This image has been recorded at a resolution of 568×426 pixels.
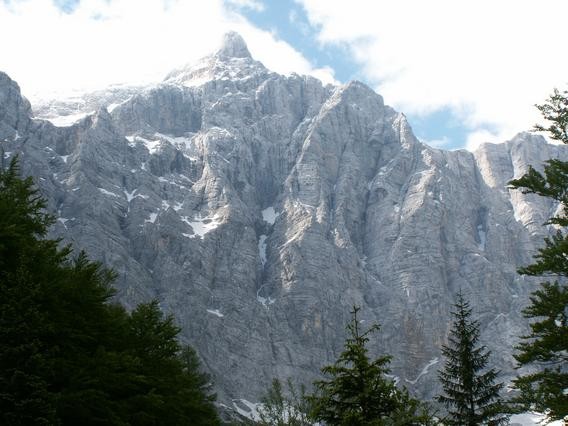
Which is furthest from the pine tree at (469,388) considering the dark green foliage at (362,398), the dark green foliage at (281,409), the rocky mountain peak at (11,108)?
the rocky mountain peak at (11,108)

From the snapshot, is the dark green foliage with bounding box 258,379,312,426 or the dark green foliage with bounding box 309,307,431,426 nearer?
the dark green foliage with bounding box 309,307,431,426

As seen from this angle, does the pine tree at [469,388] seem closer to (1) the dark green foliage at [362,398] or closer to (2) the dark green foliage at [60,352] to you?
(1) the dark green foliage at [362,398]

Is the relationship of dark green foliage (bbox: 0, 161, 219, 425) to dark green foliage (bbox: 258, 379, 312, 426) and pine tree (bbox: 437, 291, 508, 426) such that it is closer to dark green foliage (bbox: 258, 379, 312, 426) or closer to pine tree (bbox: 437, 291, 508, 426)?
pine tree (bbox: 437, 291, 508, 426)

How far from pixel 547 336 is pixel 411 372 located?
517ft

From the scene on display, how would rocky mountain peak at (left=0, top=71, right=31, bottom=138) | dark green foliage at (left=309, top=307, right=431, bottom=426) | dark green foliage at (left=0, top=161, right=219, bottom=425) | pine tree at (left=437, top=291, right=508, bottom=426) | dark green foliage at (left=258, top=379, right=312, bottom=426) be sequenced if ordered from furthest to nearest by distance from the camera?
rocky mountain peak at (left=0, top=71, right=31, bottom=138)
dark green foliage at (left=258, top=379, right=312, bottom=426)
pine tree at (left=437, top=291, right=508, bottom=426)
dark green foliage at (left=309, top=307, right=431, bottom=426)
dark green foliage at (left=0, top=161, right=219, bottom=425)

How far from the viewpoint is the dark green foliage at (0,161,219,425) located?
1752 cm

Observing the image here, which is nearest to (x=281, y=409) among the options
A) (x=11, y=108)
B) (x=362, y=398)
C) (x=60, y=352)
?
(x=60, y=352)

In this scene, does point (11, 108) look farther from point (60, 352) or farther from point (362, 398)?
point (362, 398)

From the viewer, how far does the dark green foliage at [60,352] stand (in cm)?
1752

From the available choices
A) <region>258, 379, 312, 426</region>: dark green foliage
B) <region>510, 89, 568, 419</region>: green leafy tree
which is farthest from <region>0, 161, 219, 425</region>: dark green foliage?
<region>258, 379, 312, 426</region>: dark green foliage

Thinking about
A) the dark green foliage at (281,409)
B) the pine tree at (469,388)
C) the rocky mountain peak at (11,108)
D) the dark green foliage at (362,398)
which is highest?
the rocky mountain peak at (11,108)

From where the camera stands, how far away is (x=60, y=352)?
2075 centimetres

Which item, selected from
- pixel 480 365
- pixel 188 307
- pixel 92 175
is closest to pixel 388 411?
pixel 480 365

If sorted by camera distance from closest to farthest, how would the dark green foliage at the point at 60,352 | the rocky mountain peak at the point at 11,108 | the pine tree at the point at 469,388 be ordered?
the dark green foliage at the point at 60,352 → the pine tree at the point at 469,388 → the rocky mountain peak at the point at 11,108
